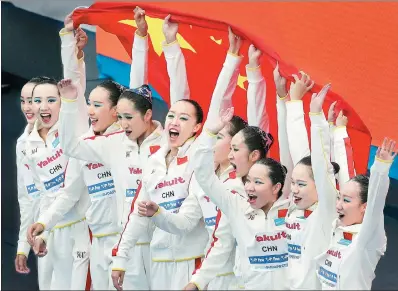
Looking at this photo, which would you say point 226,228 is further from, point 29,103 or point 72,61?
point 29,103

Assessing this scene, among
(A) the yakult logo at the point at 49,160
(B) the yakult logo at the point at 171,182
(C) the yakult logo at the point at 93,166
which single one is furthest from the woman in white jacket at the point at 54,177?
(B) the yakult logo at the point at 171,182

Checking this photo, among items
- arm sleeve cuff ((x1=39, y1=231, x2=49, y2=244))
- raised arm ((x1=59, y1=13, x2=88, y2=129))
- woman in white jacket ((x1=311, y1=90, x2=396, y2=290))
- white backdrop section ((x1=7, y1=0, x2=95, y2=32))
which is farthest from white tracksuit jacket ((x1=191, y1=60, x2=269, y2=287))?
white backdrop section ((x1=7, y1=0, x2=95, y2=32))

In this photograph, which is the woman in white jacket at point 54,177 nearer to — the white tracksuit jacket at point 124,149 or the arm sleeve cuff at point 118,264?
the white tracksuit jacket at point 124,149

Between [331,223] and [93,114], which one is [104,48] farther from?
[331,223]

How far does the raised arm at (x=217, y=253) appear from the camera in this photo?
7.09m

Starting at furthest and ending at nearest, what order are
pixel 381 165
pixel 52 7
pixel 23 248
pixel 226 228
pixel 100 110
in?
pixel 52 7 → pixel 23 248 → pixel 100 110 → pixel 226 228 → pixel 381 165

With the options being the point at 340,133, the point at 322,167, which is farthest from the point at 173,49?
the point at 322,167

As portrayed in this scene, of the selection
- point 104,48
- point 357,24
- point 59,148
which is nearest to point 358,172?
point 59,148

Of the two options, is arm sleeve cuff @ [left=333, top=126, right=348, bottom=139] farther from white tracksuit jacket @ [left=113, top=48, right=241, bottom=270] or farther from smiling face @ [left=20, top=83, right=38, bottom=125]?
smiling face @ [left=20, top=83, right=38, bottom=125]

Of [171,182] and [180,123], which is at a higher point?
[180,123]

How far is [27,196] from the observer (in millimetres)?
8758

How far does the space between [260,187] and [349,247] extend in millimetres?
669

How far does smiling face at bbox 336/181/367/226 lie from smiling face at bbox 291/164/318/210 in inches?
9.9

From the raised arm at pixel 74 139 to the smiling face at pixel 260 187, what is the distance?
1382mm
